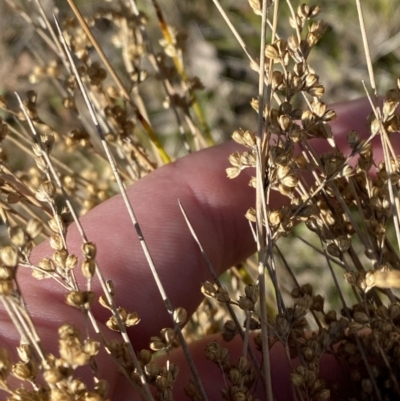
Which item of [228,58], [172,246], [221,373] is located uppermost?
[228,58]

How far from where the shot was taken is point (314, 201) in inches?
34.5

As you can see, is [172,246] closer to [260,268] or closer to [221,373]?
[221,373]

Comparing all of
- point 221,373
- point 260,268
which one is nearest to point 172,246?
point 221,373

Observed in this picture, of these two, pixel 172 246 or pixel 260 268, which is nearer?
pixel 260 268

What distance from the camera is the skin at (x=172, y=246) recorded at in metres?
0.98

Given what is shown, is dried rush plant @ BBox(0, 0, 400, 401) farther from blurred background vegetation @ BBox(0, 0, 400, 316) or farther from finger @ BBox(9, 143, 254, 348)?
blurred background vegetation @ BBox(0, 0, 400, 316)

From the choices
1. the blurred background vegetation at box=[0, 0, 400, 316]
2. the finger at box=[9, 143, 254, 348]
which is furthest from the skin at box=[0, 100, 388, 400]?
the blurred background vegetation at box=[0, 0, 400, 316]

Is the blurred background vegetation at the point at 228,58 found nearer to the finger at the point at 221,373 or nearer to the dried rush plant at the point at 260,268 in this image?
the finger at the point at 221,373

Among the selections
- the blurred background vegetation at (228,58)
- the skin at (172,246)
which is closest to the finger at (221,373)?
the skin at (172,246)

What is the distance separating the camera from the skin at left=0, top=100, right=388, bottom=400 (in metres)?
0.98

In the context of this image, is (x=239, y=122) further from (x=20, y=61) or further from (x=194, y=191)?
(x=194, y=191)

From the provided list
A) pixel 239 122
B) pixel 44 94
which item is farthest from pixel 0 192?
pixel 44 94

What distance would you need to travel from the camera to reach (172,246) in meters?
1.12

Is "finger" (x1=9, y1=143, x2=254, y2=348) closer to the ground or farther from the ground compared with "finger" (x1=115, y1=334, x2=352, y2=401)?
farther from the ground
